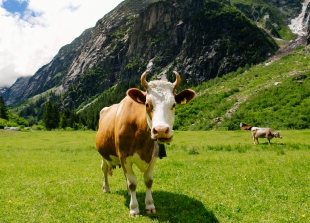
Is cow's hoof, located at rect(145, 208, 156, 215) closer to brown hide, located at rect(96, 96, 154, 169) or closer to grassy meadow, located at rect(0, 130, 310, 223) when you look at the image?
grassy meadow, located at rect(0, 130, 310, 223)

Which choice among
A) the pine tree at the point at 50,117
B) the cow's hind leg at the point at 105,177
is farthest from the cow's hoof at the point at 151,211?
the pine tree at the point at 50,117

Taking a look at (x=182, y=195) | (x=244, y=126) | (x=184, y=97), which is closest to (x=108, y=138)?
(x=182, y=195)

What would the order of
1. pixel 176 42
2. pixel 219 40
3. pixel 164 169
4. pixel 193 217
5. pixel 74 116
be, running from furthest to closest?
pixel 176 42, pixel 219 40, pixel 74 116, pixel 164 169, pixel 193 217

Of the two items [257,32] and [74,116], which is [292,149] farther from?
[257,32]

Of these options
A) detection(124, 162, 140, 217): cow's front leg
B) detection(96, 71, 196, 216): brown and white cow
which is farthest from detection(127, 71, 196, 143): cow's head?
detection(124, 162, 140, 217): cow's front leg

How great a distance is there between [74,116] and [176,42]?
101520mm

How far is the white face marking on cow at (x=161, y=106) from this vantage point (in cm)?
616

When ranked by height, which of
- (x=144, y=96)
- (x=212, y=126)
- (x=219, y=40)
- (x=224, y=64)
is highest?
(x=219, y=40)

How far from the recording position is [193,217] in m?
7.81

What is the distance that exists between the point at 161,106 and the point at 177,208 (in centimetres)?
392

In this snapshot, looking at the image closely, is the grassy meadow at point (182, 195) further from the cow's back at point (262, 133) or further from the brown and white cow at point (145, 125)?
the cow's back at point (262, 133)

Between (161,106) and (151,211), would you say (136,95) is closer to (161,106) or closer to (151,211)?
(161,106)

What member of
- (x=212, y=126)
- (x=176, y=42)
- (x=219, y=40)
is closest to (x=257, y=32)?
(x=219, y=40)

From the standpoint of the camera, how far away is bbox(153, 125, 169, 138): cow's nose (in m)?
6.07
